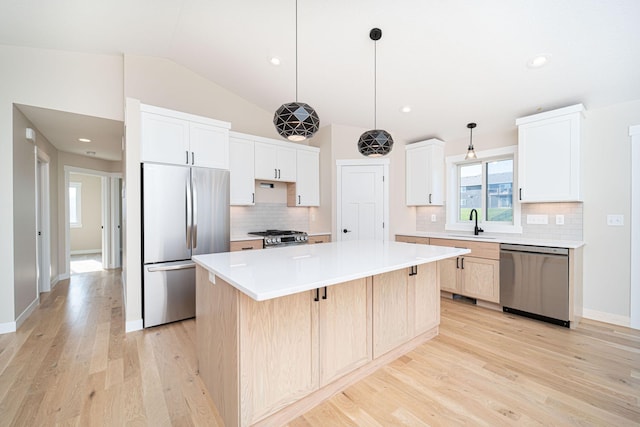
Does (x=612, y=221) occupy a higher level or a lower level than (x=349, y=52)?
lower

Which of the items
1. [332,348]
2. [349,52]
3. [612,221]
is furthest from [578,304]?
[349,52]

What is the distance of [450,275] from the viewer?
389 cm

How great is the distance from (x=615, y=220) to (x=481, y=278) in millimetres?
1489

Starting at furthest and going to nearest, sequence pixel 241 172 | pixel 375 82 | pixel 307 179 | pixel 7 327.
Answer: pixel 307 179 < pixel 241 172 < pixel 375 82 < pixel 7 327

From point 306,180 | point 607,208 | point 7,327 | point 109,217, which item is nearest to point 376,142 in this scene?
point 306,180

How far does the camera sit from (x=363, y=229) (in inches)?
181

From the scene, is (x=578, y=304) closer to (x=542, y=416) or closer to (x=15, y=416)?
(x=542, y=416)

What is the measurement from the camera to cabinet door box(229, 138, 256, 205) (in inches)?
154

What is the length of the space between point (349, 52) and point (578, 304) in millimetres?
3754

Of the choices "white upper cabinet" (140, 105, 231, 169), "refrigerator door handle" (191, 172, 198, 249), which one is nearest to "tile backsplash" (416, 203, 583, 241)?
"white upper cabinet" (140, 105, 231, 169)

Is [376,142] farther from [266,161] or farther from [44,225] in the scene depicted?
[44,225]

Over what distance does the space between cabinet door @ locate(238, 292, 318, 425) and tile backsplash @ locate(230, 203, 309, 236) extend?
2861 millimetres

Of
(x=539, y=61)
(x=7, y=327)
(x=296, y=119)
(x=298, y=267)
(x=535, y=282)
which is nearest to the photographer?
(x=298, y=267)

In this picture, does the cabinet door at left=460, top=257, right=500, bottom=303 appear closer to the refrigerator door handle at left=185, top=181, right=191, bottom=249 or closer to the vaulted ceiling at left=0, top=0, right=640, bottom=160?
the vaulted ceiling at left=0, top=0, right=640, bottom=160
